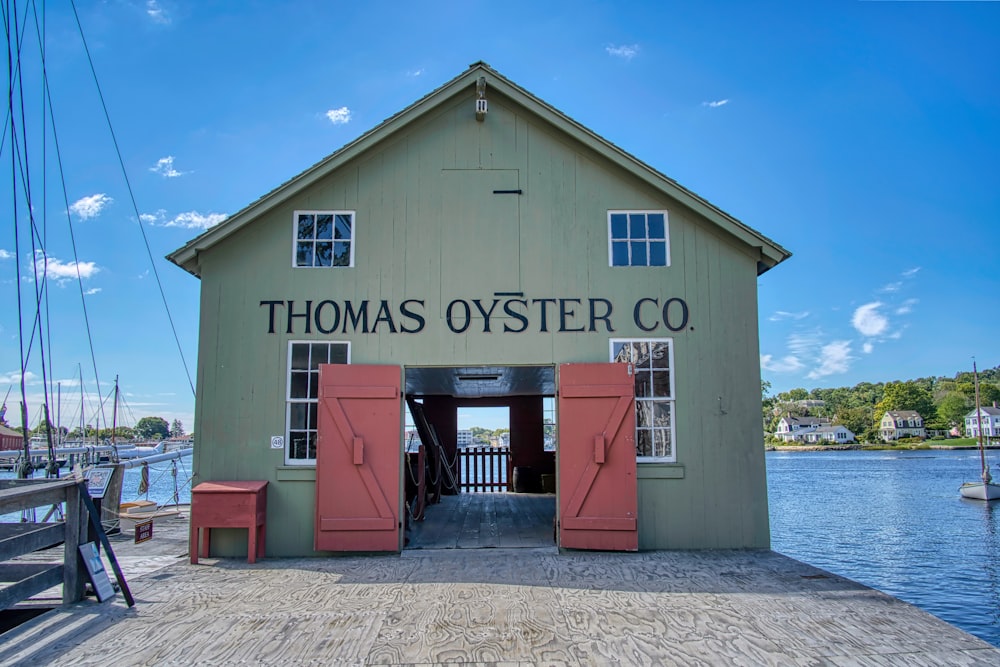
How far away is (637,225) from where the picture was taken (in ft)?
28.9

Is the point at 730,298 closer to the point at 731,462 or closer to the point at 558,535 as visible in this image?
the point at 731,462

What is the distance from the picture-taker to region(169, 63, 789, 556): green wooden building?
814 centimetres

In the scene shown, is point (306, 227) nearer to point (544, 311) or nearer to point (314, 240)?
point (314, 240)

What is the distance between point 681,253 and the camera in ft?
28.8

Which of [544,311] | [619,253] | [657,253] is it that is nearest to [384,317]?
[544,311]

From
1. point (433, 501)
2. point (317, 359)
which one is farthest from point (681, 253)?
point (433, 501)

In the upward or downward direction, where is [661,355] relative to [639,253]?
downward

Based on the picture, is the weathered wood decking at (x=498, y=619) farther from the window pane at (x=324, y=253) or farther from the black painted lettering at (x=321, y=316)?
the window pane at (x=324, y=253)

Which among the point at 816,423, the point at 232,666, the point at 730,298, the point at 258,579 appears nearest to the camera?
the point at 232,666

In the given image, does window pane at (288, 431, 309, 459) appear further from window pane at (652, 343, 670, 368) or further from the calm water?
the calm water

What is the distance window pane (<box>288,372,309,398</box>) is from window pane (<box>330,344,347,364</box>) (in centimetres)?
41

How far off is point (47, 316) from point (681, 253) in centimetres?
1043

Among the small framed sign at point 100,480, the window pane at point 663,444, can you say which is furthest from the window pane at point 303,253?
the small framed sign at point 100,480

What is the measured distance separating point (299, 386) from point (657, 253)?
4969 millimetres
